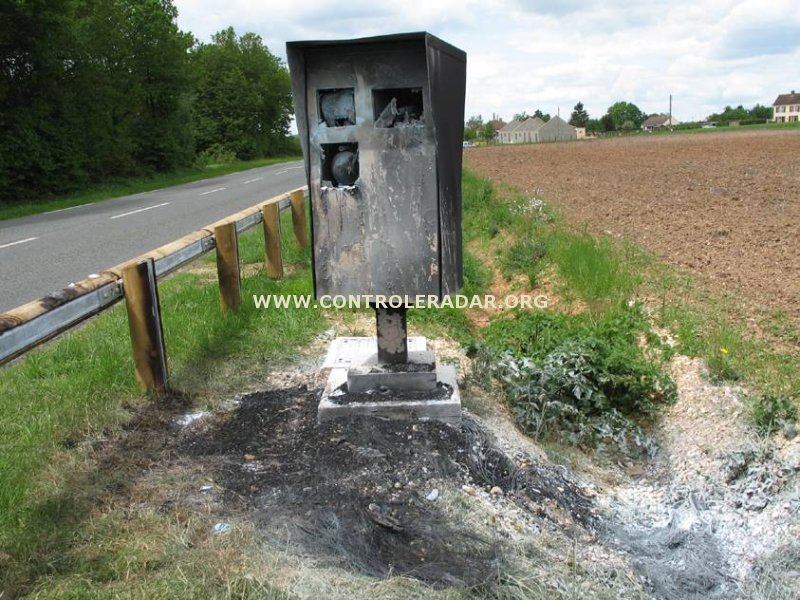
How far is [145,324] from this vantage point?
432cm

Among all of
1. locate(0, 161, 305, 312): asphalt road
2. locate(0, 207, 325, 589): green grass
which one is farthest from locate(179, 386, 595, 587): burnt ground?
locate(0, 161, 305, 312): asphalt road

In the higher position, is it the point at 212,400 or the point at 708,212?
the point at 212,400

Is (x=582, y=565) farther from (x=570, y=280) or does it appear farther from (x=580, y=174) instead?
(x=580, y=174)

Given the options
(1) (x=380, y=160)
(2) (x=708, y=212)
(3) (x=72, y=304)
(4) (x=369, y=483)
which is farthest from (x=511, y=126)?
(4) (x=369, y=483)

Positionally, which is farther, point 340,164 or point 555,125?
point 555,125

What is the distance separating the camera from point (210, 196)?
2023cm

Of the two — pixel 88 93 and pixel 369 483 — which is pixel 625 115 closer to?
pixel 88 93

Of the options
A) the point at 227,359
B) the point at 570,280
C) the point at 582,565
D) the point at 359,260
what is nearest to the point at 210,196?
the point at 570,280

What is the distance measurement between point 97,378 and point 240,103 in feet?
202

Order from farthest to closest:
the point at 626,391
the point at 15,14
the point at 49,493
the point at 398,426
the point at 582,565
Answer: the point at 15,14
the point at 626,391
the point at 398,426
the point at 49,493
the point at 582,565

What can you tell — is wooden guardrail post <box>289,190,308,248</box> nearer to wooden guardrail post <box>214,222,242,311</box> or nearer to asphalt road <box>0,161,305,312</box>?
asphalt road <box>0,161,305,312</box>

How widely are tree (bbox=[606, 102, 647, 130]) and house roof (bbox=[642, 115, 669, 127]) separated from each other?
128 centimetres

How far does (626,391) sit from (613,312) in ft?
4.86

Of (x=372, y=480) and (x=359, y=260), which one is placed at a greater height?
(x=359, y=260)
